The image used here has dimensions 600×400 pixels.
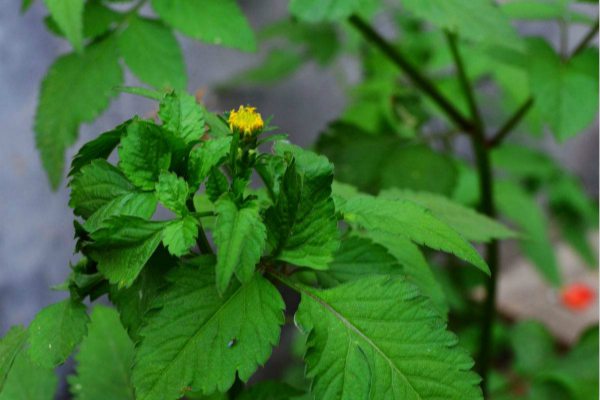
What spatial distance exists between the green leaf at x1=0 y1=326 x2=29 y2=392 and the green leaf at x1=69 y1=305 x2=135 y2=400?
0.12 meters

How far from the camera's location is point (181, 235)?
479 mm

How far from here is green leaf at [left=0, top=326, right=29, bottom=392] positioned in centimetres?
52

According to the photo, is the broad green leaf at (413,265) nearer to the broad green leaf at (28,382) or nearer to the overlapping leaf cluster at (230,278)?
the overlapping leaf cluster at (230,278)

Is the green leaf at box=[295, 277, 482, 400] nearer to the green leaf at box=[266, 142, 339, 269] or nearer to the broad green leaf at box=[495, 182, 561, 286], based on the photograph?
the green leaf at box=[266, 142, 339, 269]

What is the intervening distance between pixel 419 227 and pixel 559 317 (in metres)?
1.81

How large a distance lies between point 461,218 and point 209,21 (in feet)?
1.34

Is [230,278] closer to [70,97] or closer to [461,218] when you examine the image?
[461,218]

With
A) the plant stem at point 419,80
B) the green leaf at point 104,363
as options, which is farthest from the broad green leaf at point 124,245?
the plant stem at point 419,80

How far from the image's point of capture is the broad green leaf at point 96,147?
52cm

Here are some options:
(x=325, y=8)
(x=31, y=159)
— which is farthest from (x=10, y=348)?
(x=31, y=159)

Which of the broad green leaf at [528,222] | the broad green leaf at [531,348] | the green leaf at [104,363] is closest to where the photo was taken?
the green leaf at [104,363]

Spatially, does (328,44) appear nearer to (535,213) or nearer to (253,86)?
(253,86)

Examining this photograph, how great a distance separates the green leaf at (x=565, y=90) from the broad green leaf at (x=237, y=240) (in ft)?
2.08

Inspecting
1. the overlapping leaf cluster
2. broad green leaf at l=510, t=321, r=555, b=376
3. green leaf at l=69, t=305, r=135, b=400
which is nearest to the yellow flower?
the overlapping leaf cluster
